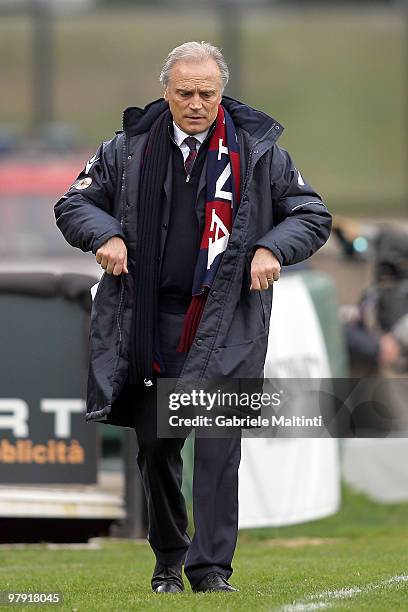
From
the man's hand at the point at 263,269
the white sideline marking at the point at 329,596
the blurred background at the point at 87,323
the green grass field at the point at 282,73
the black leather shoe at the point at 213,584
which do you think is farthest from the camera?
the green grass field at the point at 282,73

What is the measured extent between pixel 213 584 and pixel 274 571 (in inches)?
43.9

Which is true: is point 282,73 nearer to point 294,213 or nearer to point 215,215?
point 294,213

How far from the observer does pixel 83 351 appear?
8.91m

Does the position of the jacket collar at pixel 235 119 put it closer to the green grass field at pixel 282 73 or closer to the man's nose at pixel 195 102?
the man's nose at pixel 195 102

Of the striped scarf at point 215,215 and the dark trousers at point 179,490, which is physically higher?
the striped scarf at point 215,215

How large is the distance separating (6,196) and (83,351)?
8.30 meters

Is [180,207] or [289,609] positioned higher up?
[180,207]

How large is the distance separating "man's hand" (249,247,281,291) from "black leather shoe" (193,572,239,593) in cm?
104

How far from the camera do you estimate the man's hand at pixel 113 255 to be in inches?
225

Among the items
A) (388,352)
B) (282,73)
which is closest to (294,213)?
(388,352)

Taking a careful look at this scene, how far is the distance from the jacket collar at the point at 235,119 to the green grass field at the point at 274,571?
5.50 ft

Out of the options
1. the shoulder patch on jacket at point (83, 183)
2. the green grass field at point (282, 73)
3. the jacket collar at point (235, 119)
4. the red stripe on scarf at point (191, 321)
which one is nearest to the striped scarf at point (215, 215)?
the red stripe on scarf at point (191, 321)

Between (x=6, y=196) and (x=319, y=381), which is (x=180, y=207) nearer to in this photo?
(x=319, y=381)

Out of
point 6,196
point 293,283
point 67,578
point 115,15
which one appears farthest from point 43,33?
point 67,578
